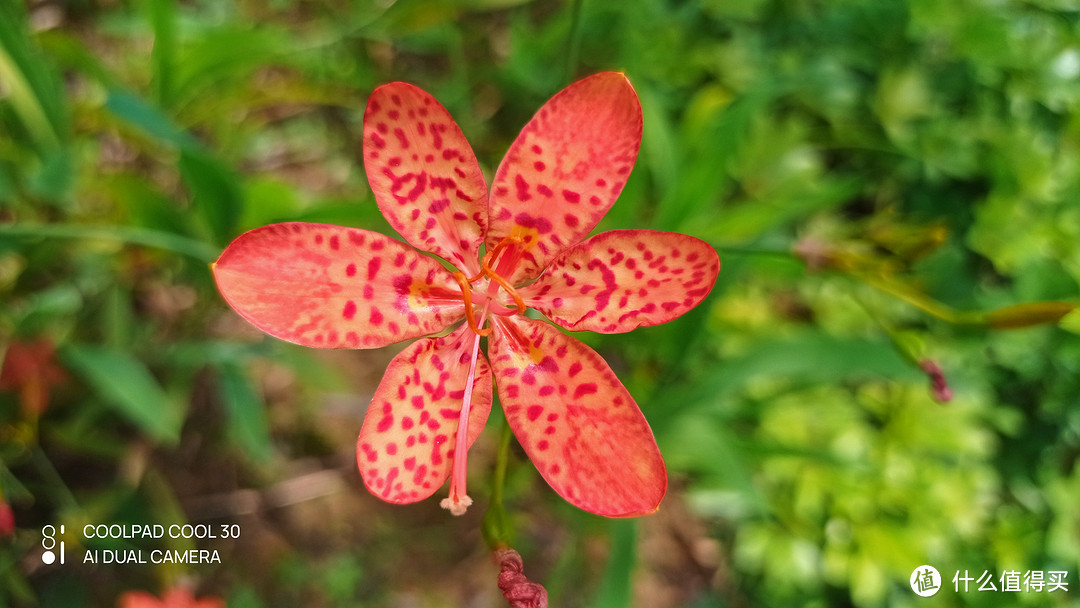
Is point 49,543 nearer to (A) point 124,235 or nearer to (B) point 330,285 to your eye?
(A) point 124,235

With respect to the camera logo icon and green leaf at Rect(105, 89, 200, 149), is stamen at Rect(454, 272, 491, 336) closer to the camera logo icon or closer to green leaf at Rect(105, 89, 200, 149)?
green leaf at Rect(105, 89, 200, 149)

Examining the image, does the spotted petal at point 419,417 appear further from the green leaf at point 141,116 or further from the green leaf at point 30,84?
the green leaf at point 30,84

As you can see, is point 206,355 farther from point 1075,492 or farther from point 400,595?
point 1075,492

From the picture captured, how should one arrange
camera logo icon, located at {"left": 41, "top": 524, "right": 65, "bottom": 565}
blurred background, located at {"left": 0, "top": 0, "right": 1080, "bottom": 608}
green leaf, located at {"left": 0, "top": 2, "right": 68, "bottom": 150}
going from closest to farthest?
green leaf, located at {"left": 0, "top": 2, "right": 68, "bottom": 150}, blurred background, located at {"left": 0, "top": 0, "right": 1080, "bottom": 608}, camera logo icon, located at {"left": 41, "top": 524, "right": 65, "bottom": 565}

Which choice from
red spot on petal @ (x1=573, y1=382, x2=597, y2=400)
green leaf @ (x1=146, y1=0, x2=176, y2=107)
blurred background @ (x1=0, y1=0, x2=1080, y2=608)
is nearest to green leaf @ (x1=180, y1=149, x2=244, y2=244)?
blurred background @ (x1=0, y1=0, x2=1080, y2=608)

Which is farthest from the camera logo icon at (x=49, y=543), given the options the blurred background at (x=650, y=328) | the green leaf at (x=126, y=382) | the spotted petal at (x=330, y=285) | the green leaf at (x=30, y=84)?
the spotted petal at (x=330, y=285)

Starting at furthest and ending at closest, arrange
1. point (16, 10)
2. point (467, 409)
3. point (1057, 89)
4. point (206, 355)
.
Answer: point (1057, 89), point (206, 355), point (16, 10), point (467, 409)

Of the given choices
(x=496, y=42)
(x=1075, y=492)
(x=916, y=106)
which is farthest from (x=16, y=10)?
(x=1075, y=492)
